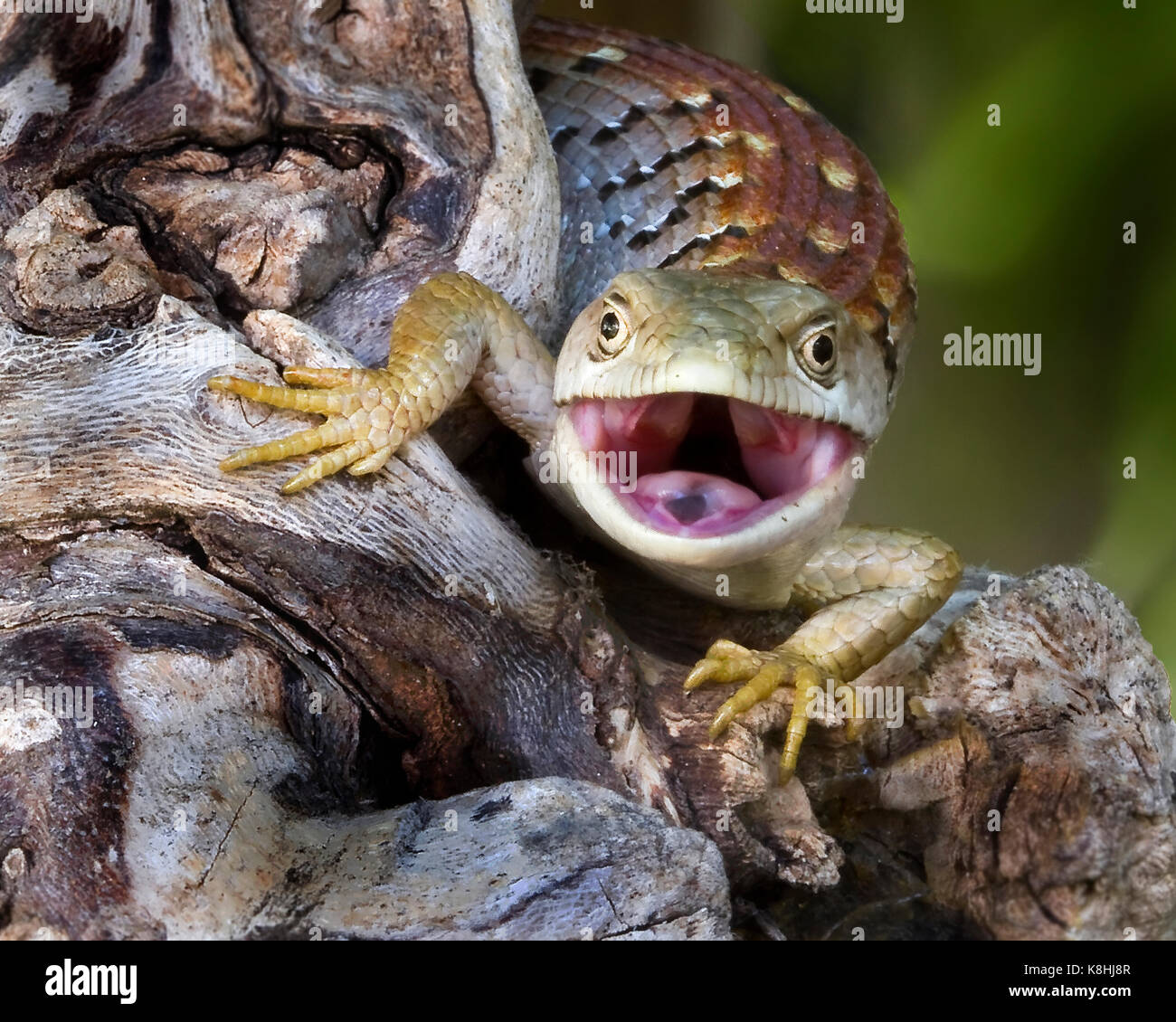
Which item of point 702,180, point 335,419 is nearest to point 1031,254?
point 702,180

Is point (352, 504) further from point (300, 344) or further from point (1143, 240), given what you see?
point (1143, 240)

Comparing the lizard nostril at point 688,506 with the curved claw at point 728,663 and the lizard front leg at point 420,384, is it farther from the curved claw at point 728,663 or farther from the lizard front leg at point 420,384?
the lizard front leg at point 420,384

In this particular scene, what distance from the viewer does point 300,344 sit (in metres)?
1.39

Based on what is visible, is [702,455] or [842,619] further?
[842,619]

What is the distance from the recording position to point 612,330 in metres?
1.36

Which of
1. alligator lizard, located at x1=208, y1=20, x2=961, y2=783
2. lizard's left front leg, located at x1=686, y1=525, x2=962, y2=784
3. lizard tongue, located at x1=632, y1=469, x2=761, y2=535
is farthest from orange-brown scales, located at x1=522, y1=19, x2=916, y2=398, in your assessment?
lizard tongue, located at x1=632, y1=469, x2=761, y2=535

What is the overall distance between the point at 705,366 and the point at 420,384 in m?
0.42

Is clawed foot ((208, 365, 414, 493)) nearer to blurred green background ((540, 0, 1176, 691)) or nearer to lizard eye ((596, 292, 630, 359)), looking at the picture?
lizard eye ((596, 292, 630, 359))

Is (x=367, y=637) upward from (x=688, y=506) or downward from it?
downward

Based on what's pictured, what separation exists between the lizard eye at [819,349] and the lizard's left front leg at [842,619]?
378 mm

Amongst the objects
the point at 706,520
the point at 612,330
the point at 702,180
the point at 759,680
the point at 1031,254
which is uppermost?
the point at 702,180

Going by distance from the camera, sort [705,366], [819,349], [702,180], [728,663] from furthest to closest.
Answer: [702,180], [728,663], [819,349], [705,366]

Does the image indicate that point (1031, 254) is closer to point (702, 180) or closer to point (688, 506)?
point (702, 180)

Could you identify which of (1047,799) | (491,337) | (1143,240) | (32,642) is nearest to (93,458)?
(32,642)
